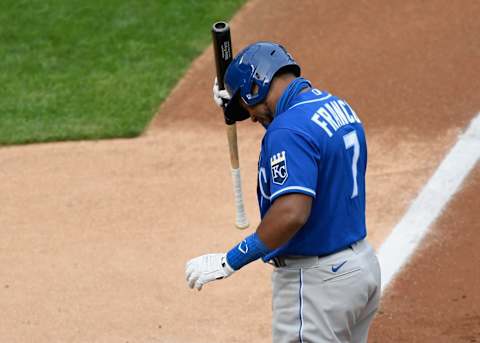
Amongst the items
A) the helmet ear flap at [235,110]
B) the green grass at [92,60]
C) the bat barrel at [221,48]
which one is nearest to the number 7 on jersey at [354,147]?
the helmet ear flap at [235,110]

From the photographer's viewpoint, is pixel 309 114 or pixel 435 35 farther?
pixel 435 35

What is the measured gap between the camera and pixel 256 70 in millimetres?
4672

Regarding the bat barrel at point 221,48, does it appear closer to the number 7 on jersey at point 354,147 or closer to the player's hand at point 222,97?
the player's hand at point 222,97

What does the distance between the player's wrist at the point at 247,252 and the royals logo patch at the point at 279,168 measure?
30cm

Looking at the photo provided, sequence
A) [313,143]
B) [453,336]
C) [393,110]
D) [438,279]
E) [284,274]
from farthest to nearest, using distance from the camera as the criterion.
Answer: [393,110] < [438,279] < [453,336] < [284,274] < [313,143]

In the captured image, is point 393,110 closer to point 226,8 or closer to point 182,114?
point 182,114

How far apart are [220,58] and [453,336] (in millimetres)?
2403

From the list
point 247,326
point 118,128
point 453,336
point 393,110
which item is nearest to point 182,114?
point 118,128

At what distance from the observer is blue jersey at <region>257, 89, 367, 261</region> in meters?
4.38

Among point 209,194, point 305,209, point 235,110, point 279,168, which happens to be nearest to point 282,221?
point 305,209

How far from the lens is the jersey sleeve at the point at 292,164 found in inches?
171

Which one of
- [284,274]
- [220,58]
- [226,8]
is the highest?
[220,58]

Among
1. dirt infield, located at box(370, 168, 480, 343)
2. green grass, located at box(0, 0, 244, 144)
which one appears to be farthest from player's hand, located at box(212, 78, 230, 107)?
green grass, located at box(0, 0, 244, 144)

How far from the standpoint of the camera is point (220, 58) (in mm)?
5387
